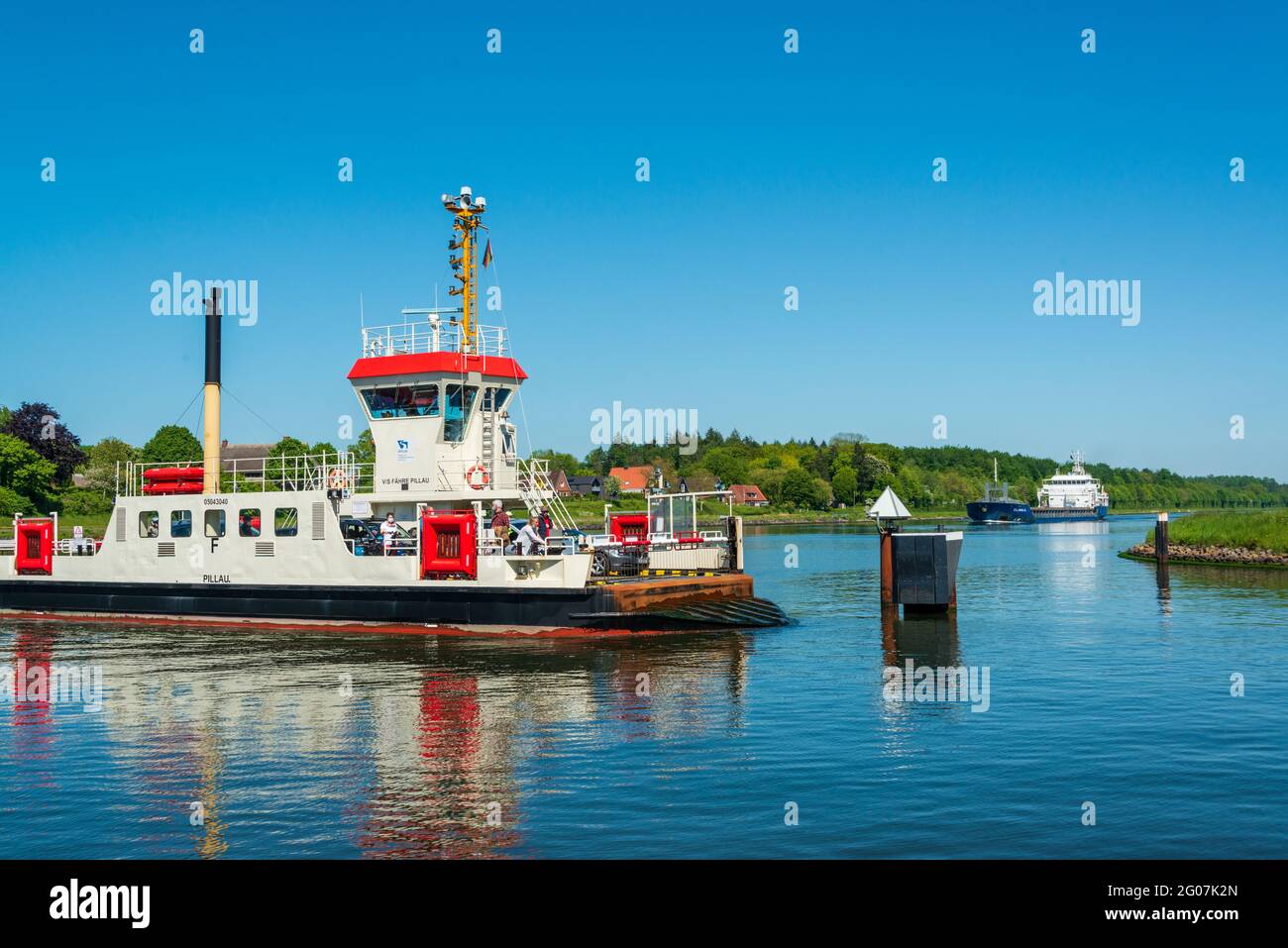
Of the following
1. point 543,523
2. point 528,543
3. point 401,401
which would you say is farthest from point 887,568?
point 401,401

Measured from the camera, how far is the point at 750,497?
163 meters

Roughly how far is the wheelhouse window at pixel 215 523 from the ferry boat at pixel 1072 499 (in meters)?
125

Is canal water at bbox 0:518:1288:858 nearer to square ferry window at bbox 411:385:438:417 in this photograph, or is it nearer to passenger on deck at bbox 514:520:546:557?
passenger on deck at bbox 514:520:546:557

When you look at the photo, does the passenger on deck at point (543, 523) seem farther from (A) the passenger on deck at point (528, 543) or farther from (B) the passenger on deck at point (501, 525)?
(B) the passenger on deck at point (501, 525)

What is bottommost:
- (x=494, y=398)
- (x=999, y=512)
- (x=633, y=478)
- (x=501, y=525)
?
(x=999, y=512)

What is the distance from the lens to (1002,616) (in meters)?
33.2

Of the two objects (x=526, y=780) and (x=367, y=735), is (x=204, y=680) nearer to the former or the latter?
(x=367, y=735)

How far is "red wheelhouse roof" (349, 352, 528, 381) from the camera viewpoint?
30.4m

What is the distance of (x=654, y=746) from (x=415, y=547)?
48.6 ft

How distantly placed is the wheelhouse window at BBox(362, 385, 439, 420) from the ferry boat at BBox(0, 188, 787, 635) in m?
0.04

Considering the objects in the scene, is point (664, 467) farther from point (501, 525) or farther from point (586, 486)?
point (501, 525)

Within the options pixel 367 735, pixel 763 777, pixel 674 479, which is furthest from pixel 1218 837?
pixel 674 479

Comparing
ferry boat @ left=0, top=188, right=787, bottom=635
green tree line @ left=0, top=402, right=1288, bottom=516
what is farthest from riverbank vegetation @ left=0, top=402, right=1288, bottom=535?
ferry boat @ left=0, top=188, right=787, bottom=635
